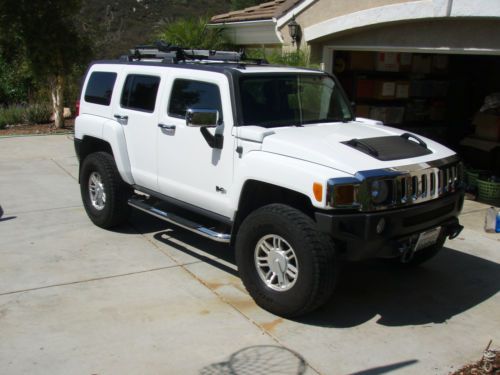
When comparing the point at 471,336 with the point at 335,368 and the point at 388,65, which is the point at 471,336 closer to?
the point at 335,368

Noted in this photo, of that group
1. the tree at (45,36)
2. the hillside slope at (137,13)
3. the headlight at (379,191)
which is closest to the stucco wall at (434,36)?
the headlight at (379,191)

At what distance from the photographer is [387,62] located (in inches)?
413

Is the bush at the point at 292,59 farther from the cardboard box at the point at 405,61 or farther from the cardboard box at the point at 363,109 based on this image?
the cardboard box at the point at 405,61

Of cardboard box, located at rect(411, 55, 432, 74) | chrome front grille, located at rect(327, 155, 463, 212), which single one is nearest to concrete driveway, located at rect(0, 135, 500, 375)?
chrome front grille, located at rect(327, 155, 463, 212)

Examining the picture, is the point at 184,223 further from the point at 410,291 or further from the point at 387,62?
the point at 387,62

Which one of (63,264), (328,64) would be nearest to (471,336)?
(63,264)

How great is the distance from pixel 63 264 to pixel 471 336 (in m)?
3.81

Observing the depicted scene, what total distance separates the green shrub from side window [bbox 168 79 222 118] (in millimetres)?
10680

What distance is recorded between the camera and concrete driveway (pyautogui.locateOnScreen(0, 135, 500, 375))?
3.93 metres

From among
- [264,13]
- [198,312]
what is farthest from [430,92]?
[198,312]

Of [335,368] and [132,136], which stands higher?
[132,136]

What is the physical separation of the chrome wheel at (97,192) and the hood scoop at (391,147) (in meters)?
3.20

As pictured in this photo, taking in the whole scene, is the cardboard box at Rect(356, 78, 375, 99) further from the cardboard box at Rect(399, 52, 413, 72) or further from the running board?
the running board

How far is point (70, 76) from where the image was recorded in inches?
607
